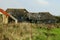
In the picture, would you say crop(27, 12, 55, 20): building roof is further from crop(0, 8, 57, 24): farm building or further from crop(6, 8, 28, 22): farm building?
crop(6, 8, 28, 22): farm building

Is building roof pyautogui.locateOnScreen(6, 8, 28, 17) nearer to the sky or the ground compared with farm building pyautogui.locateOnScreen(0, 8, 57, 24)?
nearer to the sky

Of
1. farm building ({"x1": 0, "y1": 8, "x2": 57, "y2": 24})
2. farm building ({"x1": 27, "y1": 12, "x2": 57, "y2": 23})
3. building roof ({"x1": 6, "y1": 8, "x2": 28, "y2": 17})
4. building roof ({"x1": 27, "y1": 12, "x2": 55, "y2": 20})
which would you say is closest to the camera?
farm building ({"x1": 0, "y1": 8, "x2": 57, "y2": 24})

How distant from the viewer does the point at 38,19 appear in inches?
2340

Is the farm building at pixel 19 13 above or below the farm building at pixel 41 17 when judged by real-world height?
above

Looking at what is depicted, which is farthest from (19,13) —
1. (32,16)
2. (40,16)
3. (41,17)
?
(41,17)

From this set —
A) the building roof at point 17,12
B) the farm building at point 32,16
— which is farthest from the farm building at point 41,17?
the building roof at point 17,12

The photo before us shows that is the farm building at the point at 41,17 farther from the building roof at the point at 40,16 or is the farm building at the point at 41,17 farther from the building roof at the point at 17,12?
the building roof at the point at 17,12

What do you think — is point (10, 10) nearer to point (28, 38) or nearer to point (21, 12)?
point (21, 12)

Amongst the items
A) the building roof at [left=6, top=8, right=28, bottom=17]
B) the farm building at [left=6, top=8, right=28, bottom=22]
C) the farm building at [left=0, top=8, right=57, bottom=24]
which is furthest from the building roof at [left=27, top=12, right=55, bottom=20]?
the building roof at [left=6, top=8, right=28, bottom=17]

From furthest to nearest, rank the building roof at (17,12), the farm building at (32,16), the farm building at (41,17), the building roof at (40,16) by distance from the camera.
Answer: the building roof at (40,16)
the building roof at (17,12)
the farm building at (41,17)
the farm building at (32,16)

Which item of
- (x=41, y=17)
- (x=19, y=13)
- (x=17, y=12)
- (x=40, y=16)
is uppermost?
(x=17, y=12)

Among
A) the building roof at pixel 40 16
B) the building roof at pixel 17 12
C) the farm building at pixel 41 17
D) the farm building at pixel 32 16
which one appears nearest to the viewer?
the farm building at pixel 32 16

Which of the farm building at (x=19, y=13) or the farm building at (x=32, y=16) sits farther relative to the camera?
the farm building at (x=19, y=13)

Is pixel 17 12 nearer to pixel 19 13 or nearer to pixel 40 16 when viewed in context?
pixel 19 13
